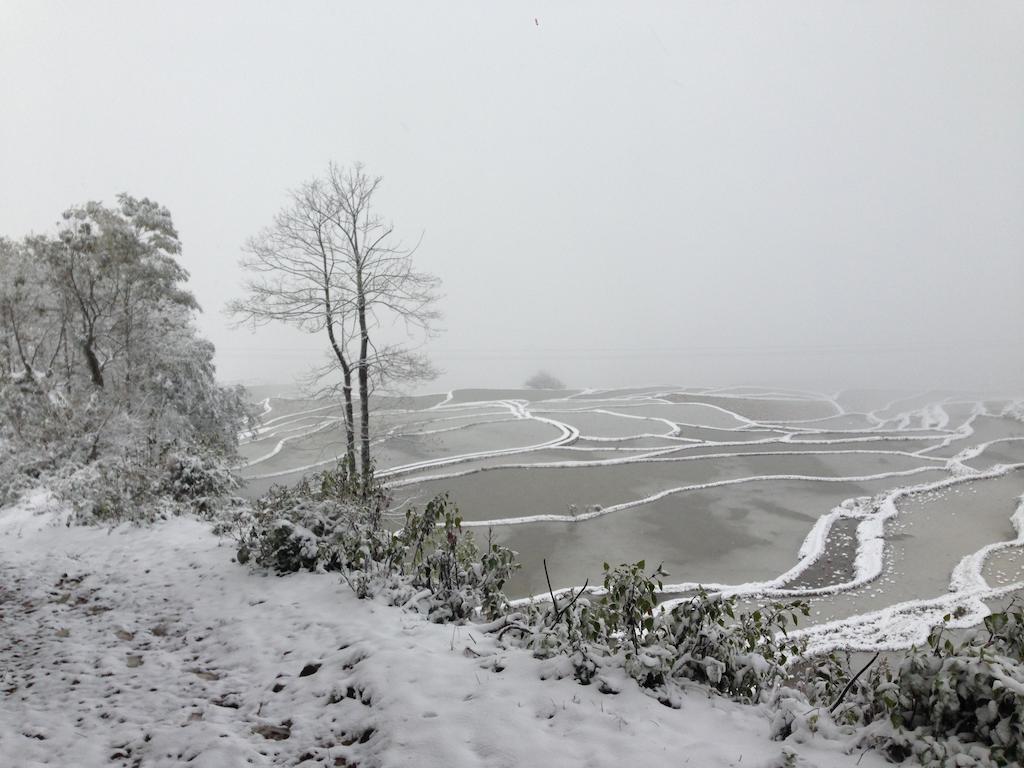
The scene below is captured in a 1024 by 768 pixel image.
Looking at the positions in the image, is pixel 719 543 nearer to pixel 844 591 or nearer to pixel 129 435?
pixel 844 591

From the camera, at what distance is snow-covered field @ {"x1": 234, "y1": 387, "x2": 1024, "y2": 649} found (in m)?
14.0

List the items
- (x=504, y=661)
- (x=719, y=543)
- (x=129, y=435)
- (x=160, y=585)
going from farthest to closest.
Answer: (x=719, y=543) → (x=129, y=435) → (x=160, y=585) → (x=504, y=661)

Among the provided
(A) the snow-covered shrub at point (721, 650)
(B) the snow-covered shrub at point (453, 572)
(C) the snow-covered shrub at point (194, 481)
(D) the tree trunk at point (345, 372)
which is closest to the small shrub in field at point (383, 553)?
(B) the snow-covered shrub at point (453, 572)

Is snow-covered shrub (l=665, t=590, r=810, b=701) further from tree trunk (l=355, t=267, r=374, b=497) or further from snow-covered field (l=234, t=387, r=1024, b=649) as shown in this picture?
tree trunk (l=355, t=267, r=374, b=497)

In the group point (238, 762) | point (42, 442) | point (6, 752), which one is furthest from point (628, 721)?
point (42, 442)

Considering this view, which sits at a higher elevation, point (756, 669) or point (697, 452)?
point (756, 669)

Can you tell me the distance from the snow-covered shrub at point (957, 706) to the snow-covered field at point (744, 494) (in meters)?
9.40

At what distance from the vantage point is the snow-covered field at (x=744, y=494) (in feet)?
45.9

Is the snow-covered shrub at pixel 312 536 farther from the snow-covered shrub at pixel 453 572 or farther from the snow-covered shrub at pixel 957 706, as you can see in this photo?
the snow-covered shrub at pixel 957 706

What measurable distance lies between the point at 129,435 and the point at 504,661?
16097 mm

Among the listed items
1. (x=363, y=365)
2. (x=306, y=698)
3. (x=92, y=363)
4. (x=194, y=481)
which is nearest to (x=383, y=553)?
(x=306, y=698)

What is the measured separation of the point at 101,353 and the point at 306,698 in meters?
20.7

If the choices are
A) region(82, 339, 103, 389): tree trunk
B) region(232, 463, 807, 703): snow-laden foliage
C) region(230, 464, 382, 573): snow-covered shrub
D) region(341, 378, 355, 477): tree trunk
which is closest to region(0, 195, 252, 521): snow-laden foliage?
region(82, 339, 103, 389): tree trunk

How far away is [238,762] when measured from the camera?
3234 mm
